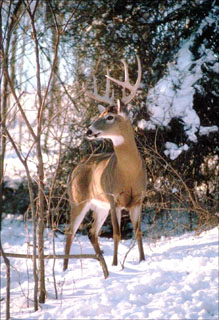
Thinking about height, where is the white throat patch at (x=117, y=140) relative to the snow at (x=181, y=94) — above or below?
below

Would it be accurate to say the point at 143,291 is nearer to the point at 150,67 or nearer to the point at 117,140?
the point at 117,140

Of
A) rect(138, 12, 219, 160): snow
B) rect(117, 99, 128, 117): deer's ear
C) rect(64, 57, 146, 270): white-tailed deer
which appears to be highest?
rect(138, 12, 219, 160): snow

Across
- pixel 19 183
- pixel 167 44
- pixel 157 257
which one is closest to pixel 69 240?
pixel 157 257

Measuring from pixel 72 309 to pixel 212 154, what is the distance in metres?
Result: 4.53

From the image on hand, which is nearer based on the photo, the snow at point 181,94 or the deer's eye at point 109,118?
the deer's eye at point 109,118

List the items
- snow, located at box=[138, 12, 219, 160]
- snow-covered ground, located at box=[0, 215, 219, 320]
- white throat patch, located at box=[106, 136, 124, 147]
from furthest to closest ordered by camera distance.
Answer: snow, located at box=[138, 12, 219, 160], white throat patch, located at box=[106, 136, 124, 147], snow-covered ground, located at box=[0, 215, 219, 320]

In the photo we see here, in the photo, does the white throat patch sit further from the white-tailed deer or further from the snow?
the snow

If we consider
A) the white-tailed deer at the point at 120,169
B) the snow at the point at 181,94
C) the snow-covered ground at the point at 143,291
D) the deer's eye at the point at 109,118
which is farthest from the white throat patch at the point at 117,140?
the snow at the point at 181,94

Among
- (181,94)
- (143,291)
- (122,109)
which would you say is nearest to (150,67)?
(181,94)

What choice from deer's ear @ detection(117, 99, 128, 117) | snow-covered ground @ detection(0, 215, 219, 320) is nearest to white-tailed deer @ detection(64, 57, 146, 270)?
deer's ear @ detection(117, 99, 128, 117)

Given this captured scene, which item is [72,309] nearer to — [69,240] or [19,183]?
[69,240]

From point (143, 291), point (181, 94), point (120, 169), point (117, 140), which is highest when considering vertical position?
point (181, 94)

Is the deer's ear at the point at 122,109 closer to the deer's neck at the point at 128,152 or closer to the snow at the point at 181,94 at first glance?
the deer's neck at the point at 128,152

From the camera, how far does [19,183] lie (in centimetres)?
1138
